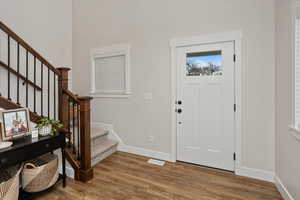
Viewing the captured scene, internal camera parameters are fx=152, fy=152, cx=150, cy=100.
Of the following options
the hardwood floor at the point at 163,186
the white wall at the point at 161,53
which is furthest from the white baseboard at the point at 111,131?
the hardwood floor at the point at 163,186

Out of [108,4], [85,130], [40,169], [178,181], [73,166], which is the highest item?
[108,4]

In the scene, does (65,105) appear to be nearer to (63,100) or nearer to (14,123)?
(63,100)

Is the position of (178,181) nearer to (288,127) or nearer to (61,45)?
(288,127)

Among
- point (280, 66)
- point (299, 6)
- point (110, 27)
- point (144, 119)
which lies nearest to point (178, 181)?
point (144, 119)

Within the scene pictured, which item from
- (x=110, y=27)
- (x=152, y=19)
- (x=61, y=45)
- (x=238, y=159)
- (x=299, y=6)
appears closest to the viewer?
(x=299, y=6)

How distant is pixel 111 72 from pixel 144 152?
1.88 metres

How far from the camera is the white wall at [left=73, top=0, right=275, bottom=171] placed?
2.20m

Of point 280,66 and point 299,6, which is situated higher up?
point 299,6

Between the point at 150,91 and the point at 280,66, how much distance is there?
6.52ft

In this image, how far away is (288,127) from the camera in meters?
1.75

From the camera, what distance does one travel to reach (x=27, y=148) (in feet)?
5.26

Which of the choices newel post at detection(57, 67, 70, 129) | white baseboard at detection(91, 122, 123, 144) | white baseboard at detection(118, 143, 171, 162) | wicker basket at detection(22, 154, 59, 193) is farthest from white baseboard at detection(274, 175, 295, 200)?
newel post at detection(57, 67, 70, 129)

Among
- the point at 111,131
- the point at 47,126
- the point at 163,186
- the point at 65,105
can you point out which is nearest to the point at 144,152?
the point at 111,131

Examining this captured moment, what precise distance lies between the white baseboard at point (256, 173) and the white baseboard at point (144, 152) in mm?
1157
